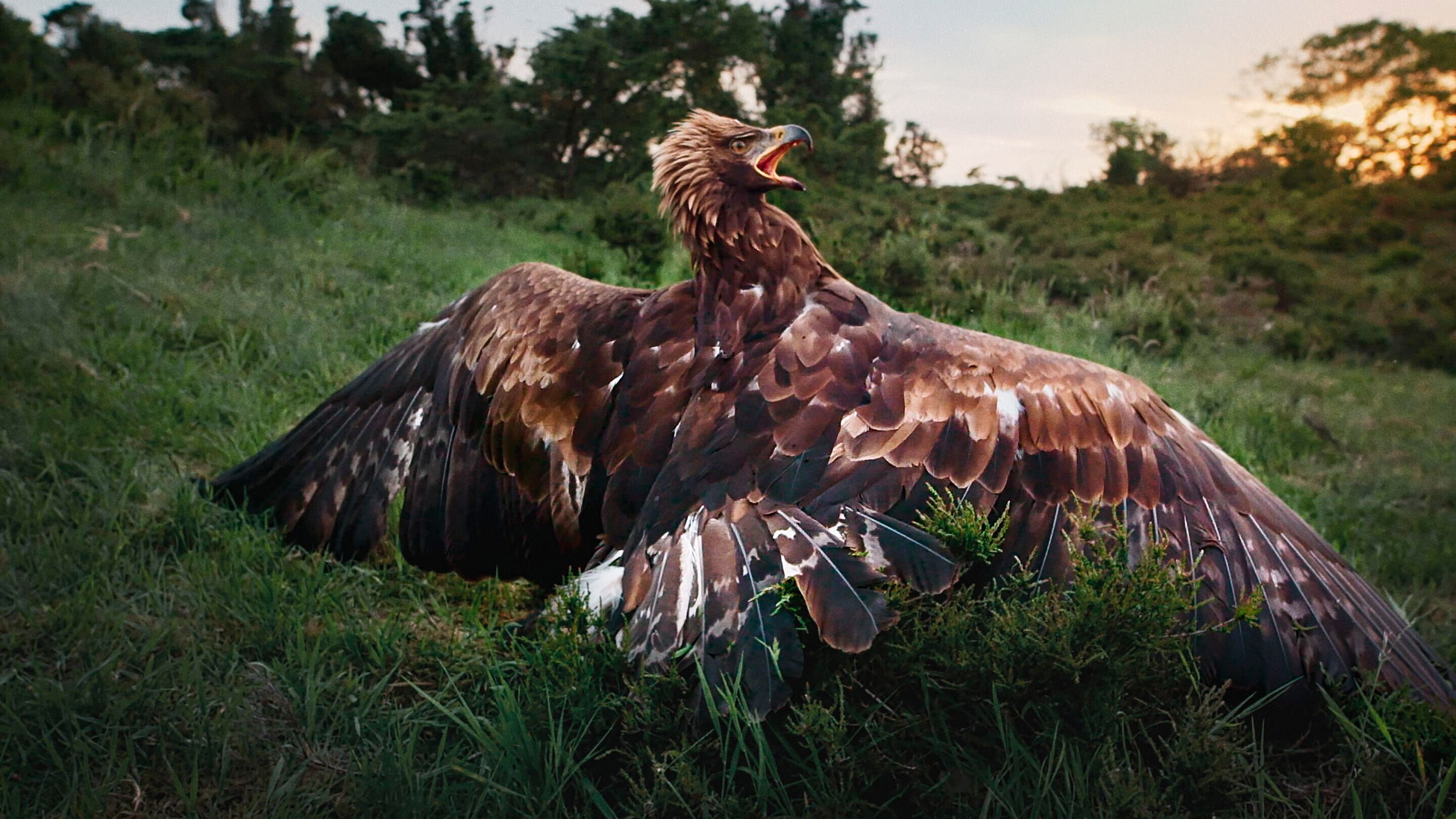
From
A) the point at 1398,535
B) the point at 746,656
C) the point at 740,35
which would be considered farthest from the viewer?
the point at 740,35

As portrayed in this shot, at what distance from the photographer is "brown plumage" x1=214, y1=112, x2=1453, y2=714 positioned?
2.04 meters

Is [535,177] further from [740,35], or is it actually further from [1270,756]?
[1270,756]

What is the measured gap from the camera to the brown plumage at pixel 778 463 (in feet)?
6.69

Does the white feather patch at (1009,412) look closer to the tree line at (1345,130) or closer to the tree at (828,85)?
the tree at (828,85)

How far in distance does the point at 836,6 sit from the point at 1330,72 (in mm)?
11306

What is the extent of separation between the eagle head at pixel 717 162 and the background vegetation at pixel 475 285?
1270 mm

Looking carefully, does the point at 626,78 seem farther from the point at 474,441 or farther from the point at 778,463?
the point at 778,463

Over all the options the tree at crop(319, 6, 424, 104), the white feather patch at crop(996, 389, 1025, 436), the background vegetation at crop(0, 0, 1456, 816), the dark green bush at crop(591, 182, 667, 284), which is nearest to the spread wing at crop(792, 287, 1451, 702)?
the white feather patch at crop(996, 389, 1025, 436)

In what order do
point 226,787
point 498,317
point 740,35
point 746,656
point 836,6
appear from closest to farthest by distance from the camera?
1. point 746,656
2. point 226,787
3. point 498,317
4. point 740,35
5. point 836,6

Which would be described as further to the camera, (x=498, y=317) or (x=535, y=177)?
(x=535, y=177)

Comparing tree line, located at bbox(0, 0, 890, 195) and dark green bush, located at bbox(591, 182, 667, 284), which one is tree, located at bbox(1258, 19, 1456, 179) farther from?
dark green bush, located at bbox(591, 182, 667, 284)

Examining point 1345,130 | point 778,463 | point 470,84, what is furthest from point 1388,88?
point 778,463

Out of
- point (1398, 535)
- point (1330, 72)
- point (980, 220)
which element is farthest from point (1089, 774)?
point (1330, 72)

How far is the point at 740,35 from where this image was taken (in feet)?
31.1
